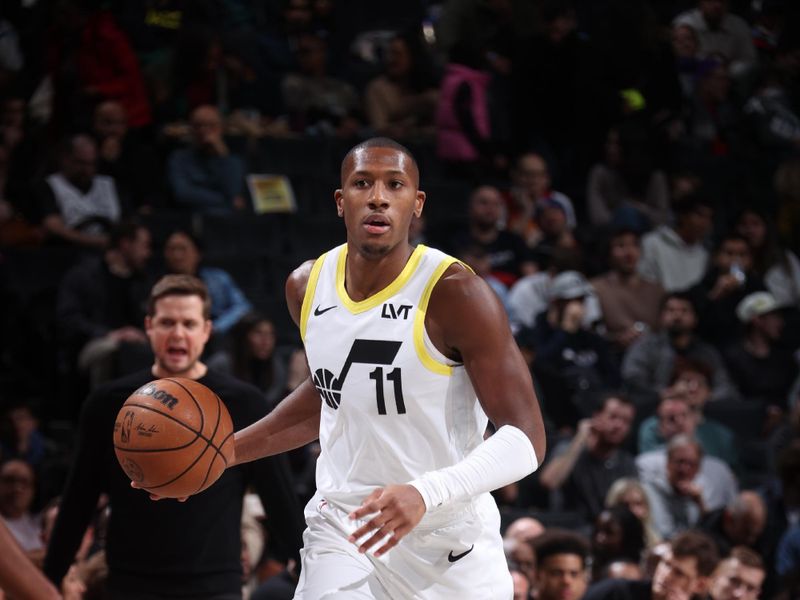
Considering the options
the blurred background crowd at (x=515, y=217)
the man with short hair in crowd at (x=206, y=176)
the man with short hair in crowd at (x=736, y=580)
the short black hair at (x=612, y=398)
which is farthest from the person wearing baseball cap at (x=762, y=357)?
the man with short hair in crowd at (x=206, y=176)

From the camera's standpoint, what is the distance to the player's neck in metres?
4.17

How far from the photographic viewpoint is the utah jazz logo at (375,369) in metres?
4.01

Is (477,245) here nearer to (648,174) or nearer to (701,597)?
(648,174)

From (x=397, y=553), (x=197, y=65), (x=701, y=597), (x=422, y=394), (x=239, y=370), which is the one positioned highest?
(x=197, y=65)

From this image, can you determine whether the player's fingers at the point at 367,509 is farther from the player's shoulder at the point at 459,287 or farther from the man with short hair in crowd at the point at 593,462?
the man with short hair in crowd at the point at 593,462

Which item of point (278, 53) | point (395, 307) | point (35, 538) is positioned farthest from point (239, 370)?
point (395, 307)

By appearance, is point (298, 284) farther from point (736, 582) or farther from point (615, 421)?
point (615, 421)

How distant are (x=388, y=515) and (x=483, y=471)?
366mm

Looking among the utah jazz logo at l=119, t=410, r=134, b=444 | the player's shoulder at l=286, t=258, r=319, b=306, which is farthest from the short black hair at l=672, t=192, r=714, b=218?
the utah jazz logo at l=119, t=410, r=134, b=444

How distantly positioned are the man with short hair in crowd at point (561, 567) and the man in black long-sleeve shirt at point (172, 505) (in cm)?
210

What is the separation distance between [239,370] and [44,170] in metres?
2.85

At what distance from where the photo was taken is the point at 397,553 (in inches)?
160

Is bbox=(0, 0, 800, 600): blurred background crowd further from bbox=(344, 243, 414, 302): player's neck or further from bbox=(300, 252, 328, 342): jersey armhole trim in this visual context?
bbox=(344, 243, 414, 302): player's neck

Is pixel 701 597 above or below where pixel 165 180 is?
below
